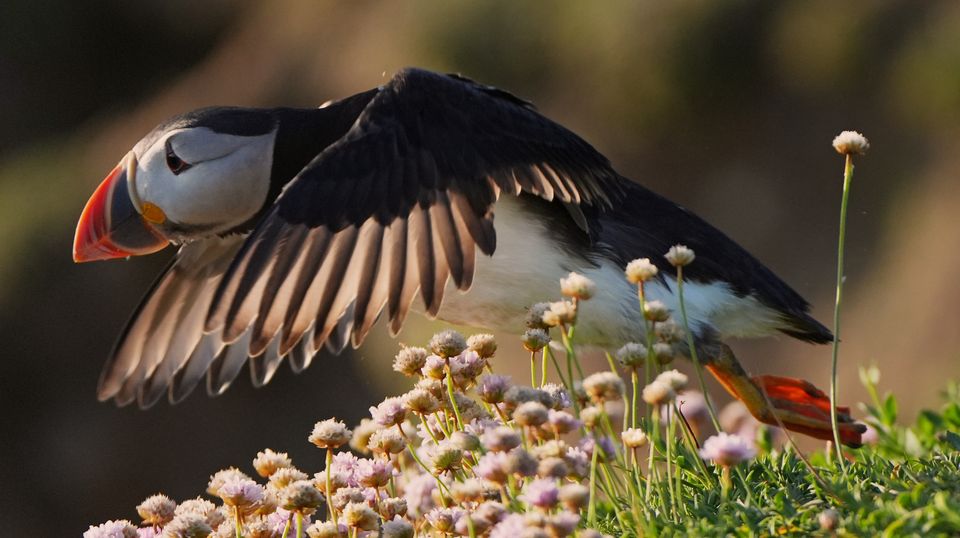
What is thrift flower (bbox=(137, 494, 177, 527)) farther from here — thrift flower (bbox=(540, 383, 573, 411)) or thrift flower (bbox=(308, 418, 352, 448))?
thrift flower (bbox=(540, 383, 573, 411))

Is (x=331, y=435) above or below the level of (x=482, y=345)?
below

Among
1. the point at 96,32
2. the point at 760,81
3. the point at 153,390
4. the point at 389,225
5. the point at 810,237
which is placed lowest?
the point at 153,390

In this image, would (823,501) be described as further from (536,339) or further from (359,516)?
(359,516)

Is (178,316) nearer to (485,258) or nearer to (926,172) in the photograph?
(485,258)

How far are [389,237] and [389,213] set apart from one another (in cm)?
6

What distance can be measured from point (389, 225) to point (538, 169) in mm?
522

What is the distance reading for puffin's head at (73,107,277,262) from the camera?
4.09 meters

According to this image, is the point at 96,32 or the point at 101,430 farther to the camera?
the point at 96,32

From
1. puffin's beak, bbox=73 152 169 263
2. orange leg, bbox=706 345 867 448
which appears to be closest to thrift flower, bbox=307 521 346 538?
orange leg, bbox=706 345 867 448

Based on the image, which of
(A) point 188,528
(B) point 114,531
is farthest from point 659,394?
(B) point 114,531

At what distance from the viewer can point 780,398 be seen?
415 cm

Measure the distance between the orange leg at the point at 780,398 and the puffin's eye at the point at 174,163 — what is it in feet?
5.66

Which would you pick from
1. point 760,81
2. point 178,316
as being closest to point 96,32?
point 760,81

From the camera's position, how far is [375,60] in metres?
9.54
